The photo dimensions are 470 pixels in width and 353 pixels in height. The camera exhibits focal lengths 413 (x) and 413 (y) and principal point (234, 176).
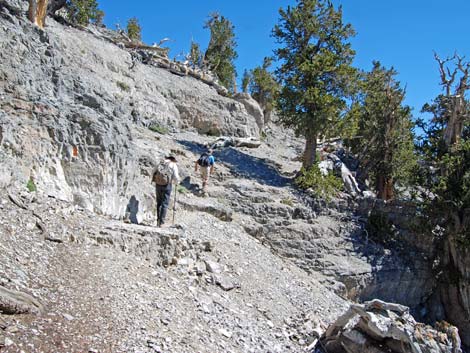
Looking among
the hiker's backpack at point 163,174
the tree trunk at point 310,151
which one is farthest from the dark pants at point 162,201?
the tree trunk at point 310,151

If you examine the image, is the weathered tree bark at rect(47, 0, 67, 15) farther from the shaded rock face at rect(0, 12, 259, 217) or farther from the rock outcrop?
the rock outcrop

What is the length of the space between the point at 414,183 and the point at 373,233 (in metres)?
3.54

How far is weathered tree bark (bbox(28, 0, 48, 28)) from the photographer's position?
16.0 m

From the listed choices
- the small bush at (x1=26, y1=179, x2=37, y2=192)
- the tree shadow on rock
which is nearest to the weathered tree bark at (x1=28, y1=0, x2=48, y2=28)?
the tree shadow on rock

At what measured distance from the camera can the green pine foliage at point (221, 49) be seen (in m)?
42.4

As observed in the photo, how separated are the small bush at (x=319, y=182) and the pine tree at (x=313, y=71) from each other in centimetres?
162

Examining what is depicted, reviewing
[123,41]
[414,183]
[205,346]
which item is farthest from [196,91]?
[205,346]

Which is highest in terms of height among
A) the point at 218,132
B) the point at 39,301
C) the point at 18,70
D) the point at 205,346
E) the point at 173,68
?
the point at 173,68

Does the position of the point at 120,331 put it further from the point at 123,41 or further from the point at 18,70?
the point at 123,41

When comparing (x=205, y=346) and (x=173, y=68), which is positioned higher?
(x=173, y=68)

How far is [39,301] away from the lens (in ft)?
19.0

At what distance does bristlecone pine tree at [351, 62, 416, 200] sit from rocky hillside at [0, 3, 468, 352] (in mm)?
3730

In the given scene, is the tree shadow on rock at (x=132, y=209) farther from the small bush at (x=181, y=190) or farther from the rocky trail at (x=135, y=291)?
the small bush at (x=181, y=190)

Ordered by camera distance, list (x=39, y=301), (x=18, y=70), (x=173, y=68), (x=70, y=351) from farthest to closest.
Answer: (x=173, y=68) → (x=18, y=70) → (x=39, y=301) → (x=70, y=351)
